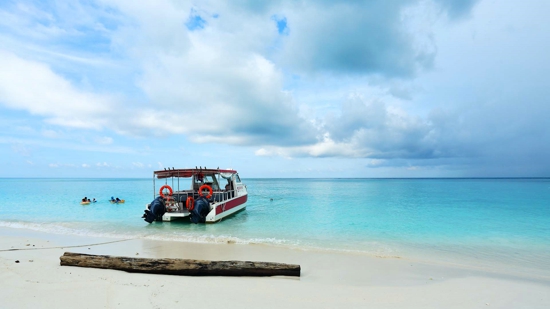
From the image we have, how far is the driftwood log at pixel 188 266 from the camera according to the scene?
5.70 m

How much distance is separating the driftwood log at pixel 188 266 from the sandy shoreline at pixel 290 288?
15cm

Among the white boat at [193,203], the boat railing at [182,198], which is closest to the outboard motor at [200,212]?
the white boat at [193,203]

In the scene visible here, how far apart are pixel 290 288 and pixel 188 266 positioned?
202cm

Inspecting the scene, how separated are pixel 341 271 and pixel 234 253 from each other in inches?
142

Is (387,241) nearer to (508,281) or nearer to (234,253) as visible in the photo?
(508,281)

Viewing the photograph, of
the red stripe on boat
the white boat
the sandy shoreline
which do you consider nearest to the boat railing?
the white boat

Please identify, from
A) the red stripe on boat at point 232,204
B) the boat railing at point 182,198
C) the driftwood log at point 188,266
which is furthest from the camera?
the red stripe on boat at point 232,204

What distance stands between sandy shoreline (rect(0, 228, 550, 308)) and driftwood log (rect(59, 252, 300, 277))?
151 mm

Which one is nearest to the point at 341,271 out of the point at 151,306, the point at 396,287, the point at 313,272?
the point at 313,272

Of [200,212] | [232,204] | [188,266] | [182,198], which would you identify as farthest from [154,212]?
[188,266]

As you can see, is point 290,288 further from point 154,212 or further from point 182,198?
point 182,198

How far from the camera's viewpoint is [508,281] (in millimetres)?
6836

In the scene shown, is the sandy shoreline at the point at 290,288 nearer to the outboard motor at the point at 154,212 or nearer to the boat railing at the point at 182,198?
the outboard motor at the point at 154,212

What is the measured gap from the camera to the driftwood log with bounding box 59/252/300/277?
5703 millimetres
